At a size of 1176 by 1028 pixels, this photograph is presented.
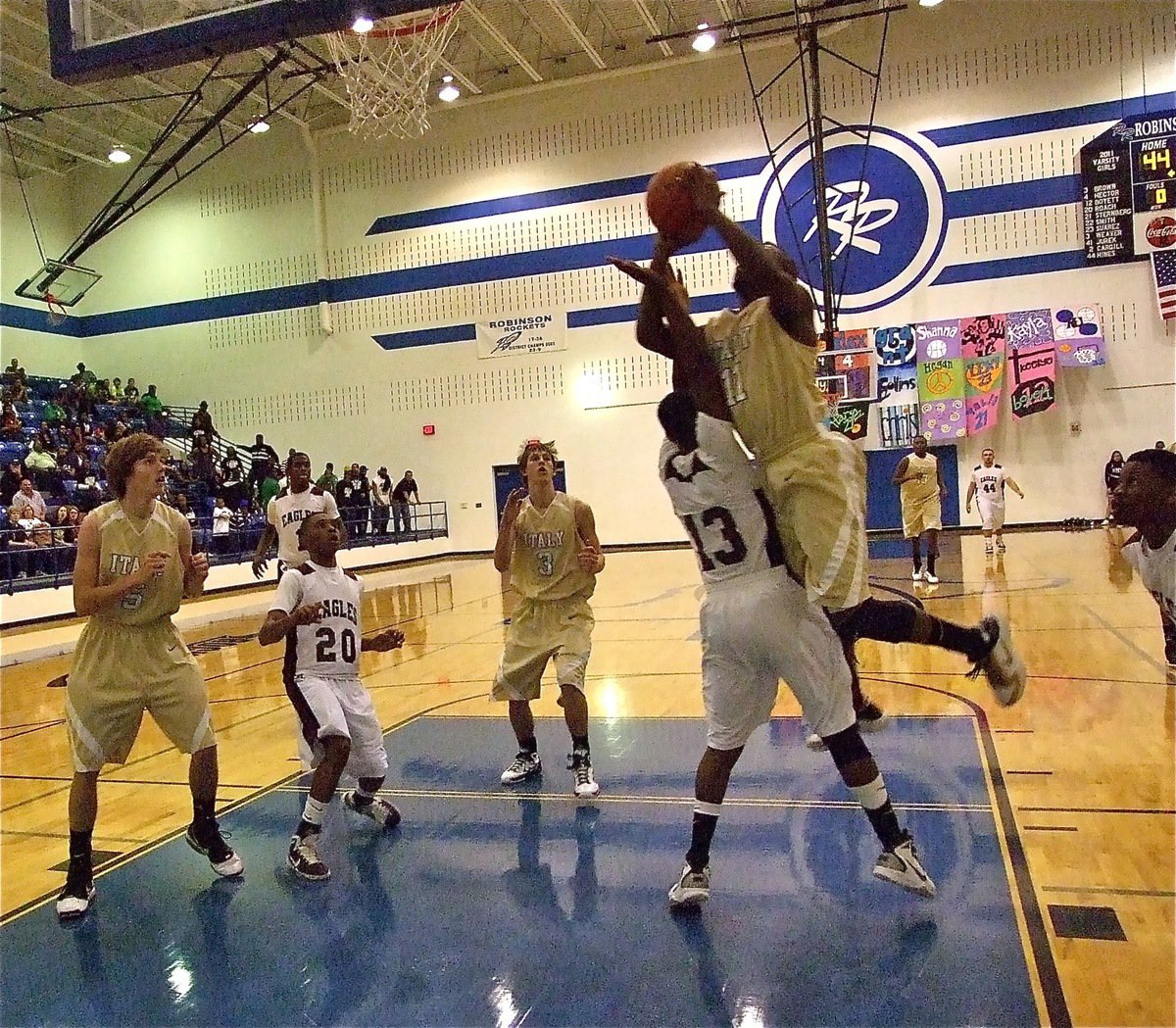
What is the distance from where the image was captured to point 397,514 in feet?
67.3

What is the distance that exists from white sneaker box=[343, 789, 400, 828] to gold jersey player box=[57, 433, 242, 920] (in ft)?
2.04

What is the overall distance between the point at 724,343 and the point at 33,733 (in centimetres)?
598

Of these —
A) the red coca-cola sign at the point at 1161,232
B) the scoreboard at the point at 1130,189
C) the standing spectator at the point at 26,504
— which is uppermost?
the scoreboard at the point at 1130,189

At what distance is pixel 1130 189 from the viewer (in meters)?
17.4

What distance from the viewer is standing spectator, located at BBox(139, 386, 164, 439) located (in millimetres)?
20719

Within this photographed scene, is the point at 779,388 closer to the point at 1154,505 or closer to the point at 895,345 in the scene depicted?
the point at 1154,505

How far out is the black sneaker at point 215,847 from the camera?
3.56m

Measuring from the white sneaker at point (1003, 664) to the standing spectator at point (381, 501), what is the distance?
657 inches

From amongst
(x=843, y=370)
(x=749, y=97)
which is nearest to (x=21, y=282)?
(x=749, y=97)

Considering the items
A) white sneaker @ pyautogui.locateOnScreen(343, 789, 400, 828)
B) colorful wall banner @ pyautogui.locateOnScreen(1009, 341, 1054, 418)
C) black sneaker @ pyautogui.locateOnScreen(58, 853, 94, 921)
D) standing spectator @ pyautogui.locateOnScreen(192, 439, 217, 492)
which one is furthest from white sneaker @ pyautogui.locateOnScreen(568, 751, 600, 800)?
colorful wall banner @ pyautogui.locateOnScreen(1009, 341, 1054, 418)

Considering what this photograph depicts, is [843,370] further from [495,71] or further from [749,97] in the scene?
[495,71]

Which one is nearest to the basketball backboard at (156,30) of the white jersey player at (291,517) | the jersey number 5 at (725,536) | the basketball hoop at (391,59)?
the white jersey player at (291,517)

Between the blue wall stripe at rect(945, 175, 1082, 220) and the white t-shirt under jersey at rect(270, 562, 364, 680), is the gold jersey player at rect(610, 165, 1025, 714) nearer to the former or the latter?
the white t-shirt under jersey at rect(270, 562, 364, 680)

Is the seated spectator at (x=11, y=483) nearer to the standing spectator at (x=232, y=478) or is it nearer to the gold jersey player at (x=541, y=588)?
the standing spectator at (x=232, y=478)
